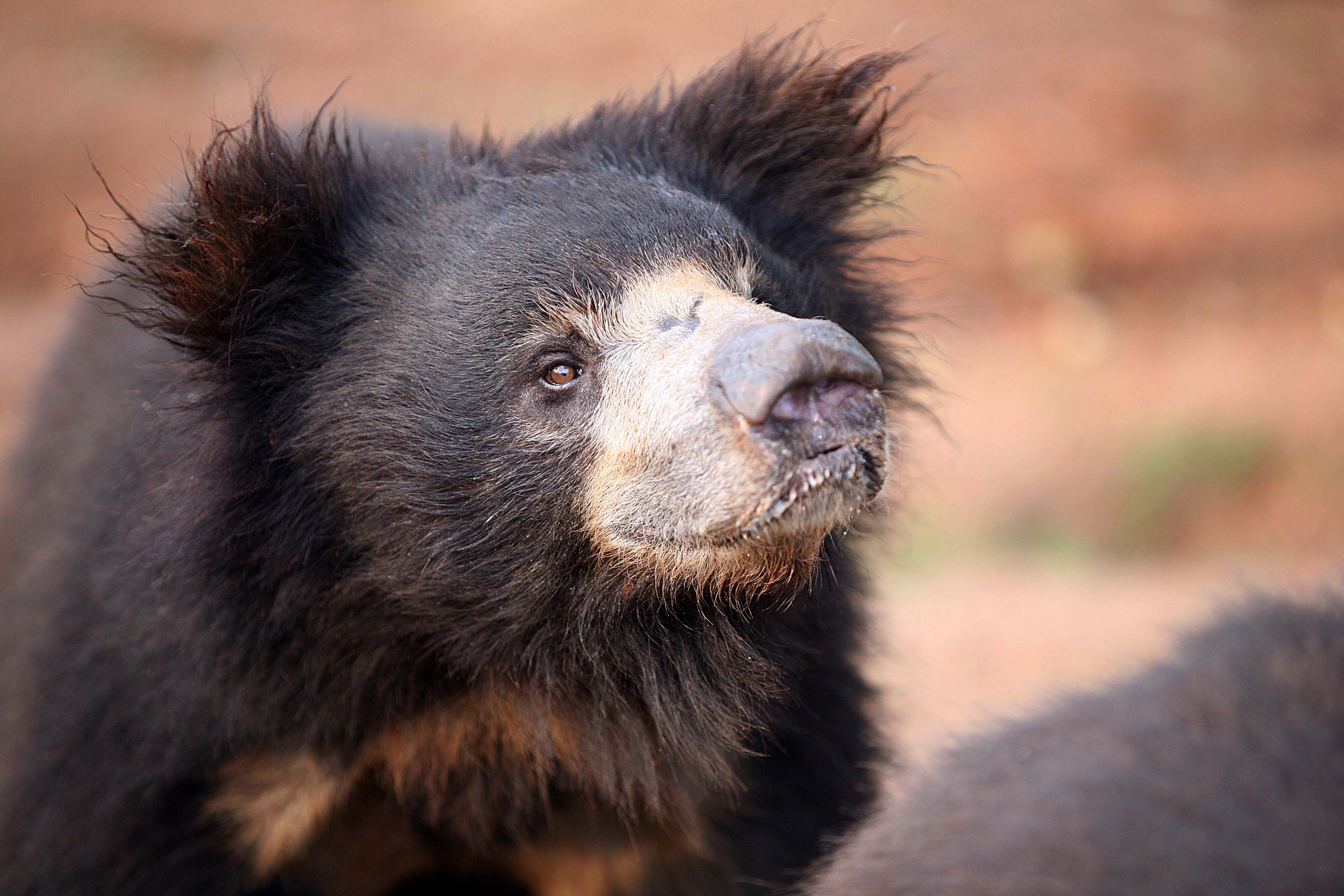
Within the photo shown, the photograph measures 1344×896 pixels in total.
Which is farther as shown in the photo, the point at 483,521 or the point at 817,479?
the point at 483,521

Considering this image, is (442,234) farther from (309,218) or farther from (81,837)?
(81,837)

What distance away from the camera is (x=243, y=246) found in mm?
2754

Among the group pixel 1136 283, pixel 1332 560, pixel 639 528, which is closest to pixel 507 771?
pixel 639 528

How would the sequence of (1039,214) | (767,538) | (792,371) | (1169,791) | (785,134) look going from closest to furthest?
(1169,791) → (792,371) → (767,538) → (785,134) → (1039,214)

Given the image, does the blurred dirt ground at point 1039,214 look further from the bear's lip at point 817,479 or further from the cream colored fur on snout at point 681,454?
the bear's lip at point 817,479

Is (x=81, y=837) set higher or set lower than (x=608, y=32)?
lower

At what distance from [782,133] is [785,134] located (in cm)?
1

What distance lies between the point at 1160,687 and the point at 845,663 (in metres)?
1.23

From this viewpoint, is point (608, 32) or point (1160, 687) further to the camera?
point (608, 32)

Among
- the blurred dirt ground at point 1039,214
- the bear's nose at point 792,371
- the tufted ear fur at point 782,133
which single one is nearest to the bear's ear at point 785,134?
A: the tufted ear fur at point 782,133

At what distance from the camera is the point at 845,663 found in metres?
3.39

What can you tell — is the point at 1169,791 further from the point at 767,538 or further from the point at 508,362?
the point at 508,362

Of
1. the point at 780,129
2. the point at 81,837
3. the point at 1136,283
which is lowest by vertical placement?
the point at 1136,283

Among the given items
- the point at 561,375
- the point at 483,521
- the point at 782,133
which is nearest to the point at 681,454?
the point at 561,375
